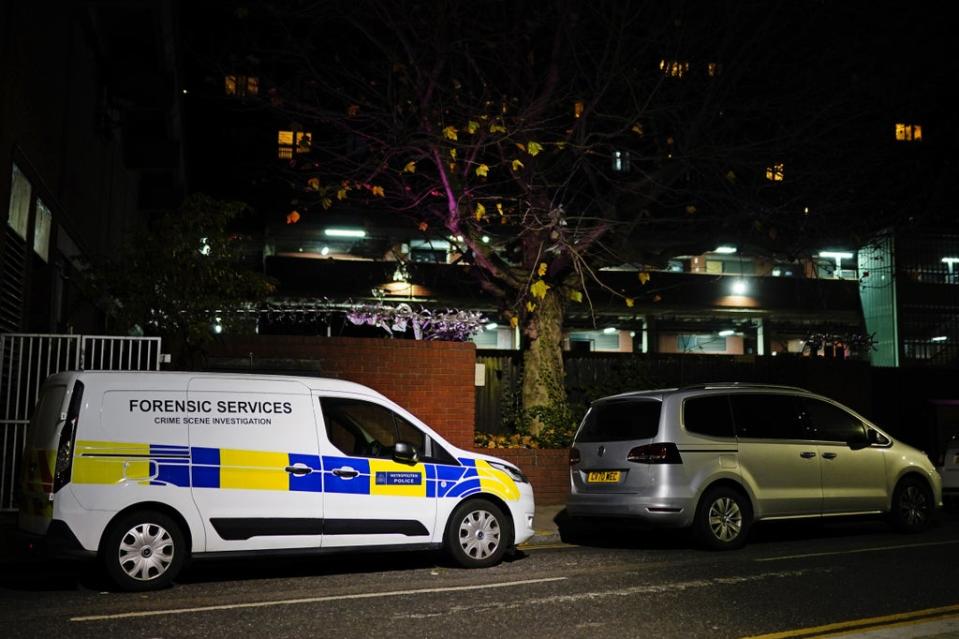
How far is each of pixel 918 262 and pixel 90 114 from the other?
27714mm

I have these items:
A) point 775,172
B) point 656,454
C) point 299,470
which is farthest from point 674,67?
point 299,470

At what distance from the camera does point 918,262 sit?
3122 centimetres

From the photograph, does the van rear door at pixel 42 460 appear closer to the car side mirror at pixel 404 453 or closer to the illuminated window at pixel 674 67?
the car side mirror at pixel 404 453

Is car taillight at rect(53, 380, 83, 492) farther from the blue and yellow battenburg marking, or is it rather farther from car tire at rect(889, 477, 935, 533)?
car tire at rect(889, 477, 935, 533)

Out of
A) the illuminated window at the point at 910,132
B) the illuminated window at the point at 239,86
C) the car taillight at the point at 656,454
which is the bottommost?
the car taillight at the point at 656,454

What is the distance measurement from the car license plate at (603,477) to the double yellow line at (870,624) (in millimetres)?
3899

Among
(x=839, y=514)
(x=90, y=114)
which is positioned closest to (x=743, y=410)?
(x=839, y=514)

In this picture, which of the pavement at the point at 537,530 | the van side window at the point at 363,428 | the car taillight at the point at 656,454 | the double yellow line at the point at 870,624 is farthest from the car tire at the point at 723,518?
the van side window at the point at 363,428

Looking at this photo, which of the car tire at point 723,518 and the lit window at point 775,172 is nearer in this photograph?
the car tire at point 723,518

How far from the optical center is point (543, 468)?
545 inches

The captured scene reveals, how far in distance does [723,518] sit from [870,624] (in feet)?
12.0

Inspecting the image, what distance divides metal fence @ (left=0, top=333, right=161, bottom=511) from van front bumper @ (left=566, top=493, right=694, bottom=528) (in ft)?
18.8

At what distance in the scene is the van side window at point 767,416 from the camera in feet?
34.0

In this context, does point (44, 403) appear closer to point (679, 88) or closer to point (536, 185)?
point (536, 185)
